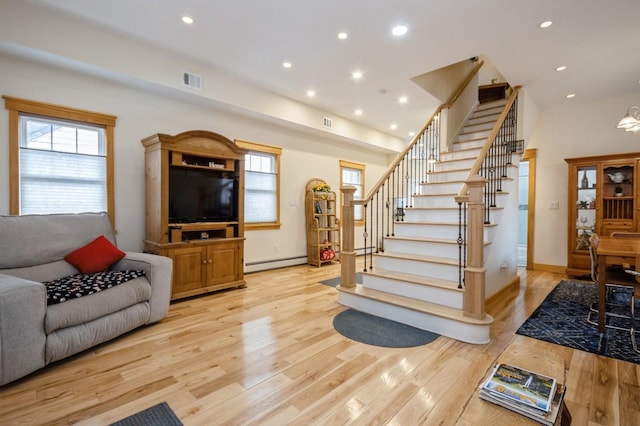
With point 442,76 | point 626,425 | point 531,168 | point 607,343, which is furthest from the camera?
point 531,168

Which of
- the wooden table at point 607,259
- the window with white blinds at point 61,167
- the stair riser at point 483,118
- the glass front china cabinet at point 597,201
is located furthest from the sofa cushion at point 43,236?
the glass front china cabinet at point 597,201

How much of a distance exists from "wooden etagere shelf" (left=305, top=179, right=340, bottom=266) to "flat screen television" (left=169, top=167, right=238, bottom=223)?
1884 mm

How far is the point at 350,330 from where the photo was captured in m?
2.89

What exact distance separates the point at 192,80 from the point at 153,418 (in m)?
3.82

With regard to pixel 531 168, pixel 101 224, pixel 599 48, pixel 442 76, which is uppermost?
pixel 442 76

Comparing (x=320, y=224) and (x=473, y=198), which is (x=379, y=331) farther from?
(x=320, y=224)

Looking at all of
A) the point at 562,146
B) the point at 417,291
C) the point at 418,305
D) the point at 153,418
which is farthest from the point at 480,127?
the point at 153,418

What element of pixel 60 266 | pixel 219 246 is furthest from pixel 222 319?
pixel 60 266

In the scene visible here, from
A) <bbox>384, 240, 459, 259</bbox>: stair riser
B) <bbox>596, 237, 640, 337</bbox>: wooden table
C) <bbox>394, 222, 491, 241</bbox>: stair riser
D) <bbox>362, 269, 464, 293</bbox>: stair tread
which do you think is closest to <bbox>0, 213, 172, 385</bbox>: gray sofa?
<bbox>362, 269, 464, 293</bbox>: stair tread

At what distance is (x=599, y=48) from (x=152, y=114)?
5.59 m

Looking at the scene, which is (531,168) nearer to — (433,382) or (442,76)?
(442,76)

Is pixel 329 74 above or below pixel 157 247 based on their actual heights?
above

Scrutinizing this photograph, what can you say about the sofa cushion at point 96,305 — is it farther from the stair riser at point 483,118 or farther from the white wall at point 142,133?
the stair riser at point 483,118

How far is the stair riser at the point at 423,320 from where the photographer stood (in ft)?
8.64
